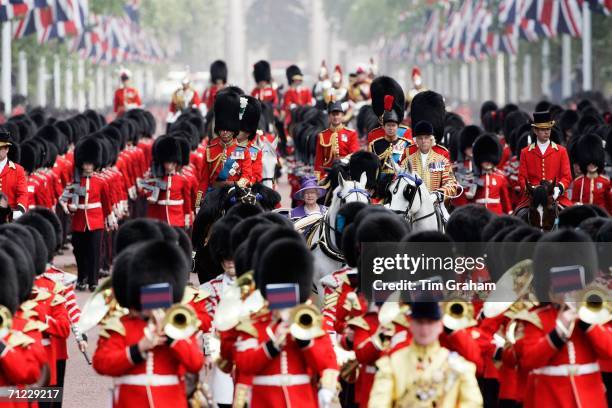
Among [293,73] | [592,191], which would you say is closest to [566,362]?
[592,191]

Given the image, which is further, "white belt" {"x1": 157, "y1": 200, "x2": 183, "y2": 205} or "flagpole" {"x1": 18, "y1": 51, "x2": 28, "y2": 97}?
"flagpole" {"x1": 18, "y1": 51, "x2": 28, "y2": 97}

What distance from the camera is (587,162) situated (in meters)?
15.1

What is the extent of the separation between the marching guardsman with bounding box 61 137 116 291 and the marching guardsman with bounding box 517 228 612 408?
7.82 meters

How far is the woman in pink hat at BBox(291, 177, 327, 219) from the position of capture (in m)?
12.2

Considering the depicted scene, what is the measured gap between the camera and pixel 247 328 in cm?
720

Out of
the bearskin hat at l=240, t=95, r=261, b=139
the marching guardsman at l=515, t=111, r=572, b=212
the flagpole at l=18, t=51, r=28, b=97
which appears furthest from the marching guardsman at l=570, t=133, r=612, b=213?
the flagpole at l=18, t=51, r=28, b=97

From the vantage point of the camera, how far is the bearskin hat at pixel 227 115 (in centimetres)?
1336

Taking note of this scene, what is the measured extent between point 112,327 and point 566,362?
70.5 inches

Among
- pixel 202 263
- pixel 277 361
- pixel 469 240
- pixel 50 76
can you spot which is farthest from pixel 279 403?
pixel 50 76

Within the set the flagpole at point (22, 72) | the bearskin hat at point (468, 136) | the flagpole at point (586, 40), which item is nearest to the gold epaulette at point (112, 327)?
the bearskin hat at point (468, 136)

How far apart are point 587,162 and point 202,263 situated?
197 inches

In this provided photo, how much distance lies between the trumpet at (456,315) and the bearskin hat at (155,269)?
1045mm

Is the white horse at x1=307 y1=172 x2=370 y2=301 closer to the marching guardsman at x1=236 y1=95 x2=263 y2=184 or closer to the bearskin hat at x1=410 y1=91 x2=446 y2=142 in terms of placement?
the marching guardsman at x1=236 y1=95 x2=263 y2=184

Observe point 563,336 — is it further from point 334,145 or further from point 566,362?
point 334,145
